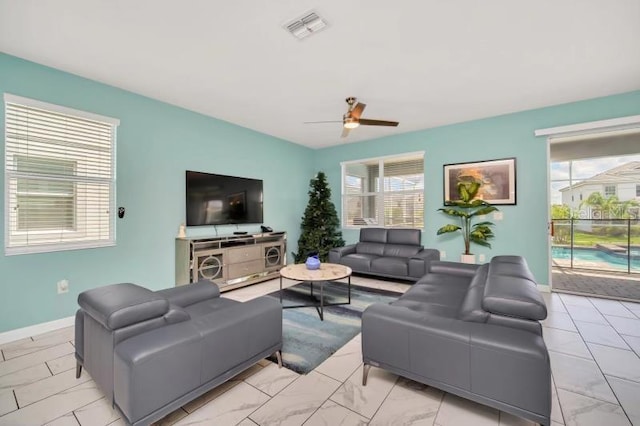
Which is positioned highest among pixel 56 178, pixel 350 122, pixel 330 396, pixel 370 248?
pixel 350 122

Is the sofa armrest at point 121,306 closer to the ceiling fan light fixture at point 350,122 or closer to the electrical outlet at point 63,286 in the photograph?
the electrical outlet at point 63,286

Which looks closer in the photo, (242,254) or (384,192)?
(242,254)

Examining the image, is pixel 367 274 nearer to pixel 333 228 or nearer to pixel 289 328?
pixel 333 228

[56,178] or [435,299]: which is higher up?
[56,178]

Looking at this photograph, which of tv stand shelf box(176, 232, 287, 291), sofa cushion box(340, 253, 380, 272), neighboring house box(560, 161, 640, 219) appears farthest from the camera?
neighboring house box(560, 161, 640, 219)

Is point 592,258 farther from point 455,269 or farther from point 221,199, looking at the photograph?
point 221,199

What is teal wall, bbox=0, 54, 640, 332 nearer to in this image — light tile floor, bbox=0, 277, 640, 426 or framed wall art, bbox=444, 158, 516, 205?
framed wall art, bbox=444, 158, 516, 205

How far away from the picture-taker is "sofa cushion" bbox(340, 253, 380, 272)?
15.0ft

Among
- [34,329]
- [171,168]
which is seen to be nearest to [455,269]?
[171,168]

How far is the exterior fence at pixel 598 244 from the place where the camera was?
4762 mm

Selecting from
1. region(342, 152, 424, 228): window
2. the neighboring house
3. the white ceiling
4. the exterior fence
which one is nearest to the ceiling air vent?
the white ceiling

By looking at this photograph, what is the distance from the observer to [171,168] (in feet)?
12.5

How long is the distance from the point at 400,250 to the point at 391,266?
52cm

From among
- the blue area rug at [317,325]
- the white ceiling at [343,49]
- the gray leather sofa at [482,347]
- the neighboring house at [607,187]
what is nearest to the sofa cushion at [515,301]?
the gray leather sofa at [482,347]
